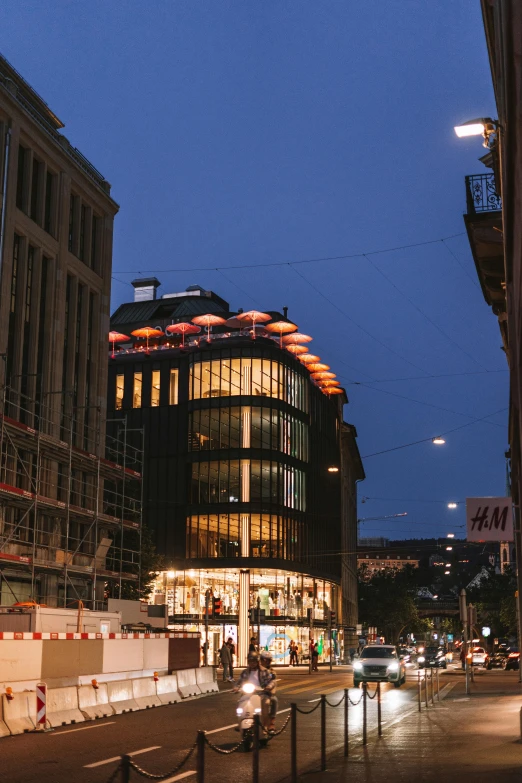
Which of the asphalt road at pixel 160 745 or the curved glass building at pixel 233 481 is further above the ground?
the curved glass building at pixel 233 481

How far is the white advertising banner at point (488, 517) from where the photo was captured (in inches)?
980

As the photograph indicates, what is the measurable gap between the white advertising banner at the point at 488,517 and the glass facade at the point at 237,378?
4531 centimetres

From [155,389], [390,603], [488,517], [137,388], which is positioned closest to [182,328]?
[155,389]

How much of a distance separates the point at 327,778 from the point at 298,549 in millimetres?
59077

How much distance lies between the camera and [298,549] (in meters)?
70.8

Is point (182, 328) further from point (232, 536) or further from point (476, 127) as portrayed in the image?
point (476, 127)

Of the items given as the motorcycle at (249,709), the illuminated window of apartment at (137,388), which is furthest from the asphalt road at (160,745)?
the illuminated window of apartment at (137,388)

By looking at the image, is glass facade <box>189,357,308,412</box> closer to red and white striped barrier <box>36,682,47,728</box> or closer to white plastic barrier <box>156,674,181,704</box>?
white plastic barrier <box>156,674,181,704</box>

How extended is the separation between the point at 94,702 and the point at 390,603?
93169mm

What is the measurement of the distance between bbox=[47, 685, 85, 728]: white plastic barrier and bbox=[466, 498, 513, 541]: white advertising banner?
1078 cm

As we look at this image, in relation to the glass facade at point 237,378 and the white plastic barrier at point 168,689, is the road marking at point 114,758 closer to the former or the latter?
the white plastic barrier at point 168,689

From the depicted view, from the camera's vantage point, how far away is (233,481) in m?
69.0

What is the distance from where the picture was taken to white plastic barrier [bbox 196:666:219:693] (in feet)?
101

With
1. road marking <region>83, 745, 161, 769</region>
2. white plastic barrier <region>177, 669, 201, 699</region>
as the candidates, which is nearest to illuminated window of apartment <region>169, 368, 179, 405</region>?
white plastic barrier <region>177, 669, 201, 699</region>
